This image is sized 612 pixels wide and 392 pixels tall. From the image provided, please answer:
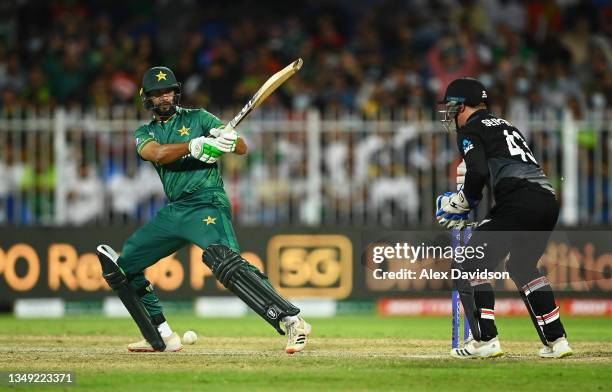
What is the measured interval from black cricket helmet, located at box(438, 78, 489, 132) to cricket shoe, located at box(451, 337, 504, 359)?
1647mm

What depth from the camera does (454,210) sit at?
9.67 m

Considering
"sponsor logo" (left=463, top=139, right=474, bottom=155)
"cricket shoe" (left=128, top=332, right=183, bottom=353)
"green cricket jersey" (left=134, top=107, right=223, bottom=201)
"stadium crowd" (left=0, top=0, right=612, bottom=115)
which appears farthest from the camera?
"stadium crowd" (left=0, top=0, right=612, bottom=115)

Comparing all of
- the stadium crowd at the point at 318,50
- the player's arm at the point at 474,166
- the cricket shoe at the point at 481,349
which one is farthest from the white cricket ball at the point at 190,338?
the stadium crowd at the point at 318,50

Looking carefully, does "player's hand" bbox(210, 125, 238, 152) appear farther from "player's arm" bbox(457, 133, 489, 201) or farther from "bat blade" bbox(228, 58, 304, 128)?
"player's arm" bbox(457, 133, 489, 201)

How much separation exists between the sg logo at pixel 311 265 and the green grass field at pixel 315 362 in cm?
208

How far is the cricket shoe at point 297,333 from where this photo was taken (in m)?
9.87

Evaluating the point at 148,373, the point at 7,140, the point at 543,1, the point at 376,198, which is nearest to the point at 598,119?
the point at 376,198

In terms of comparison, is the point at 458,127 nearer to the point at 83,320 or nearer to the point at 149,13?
the point at 83,320

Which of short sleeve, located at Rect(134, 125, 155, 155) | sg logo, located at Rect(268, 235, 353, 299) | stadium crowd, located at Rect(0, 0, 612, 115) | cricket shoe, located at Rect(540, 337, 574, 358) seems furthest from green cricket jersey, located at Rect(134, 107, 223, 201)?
stadium crowd, located at Rect(0, 0, 612, 115)

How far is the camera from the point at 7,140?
16.3 m

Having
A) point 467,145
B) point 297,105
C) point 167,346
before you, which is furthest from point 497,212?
point 297,105

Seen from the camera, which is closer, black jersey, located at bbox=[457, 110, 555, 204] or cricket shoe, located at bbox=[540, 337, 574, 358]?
black jersey, located at bbox=[457, 110, 555, 204]

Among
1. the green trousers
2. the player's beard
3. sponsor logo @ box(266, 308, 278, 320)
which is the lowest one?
sponsor logo @ box(266, 308, 278, 320)

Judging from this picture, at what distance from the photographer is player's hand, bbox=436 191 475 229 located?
9.61m
